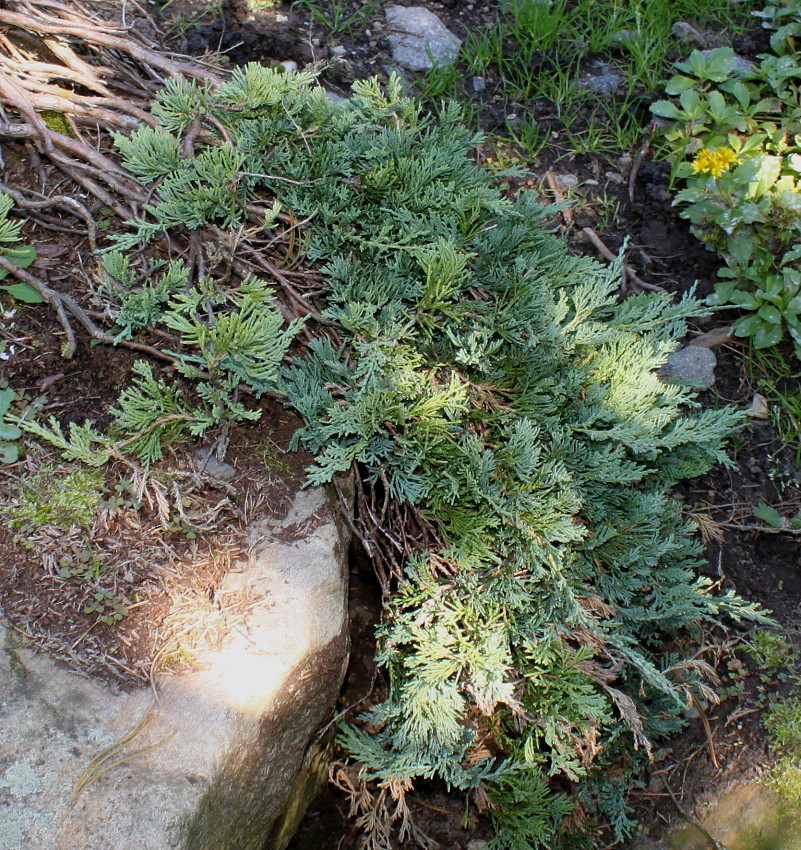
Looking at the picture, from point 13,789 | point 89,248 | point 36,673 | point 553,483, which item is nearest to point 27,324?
point 89,248

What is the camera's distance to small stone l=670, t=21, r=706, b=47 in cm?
426

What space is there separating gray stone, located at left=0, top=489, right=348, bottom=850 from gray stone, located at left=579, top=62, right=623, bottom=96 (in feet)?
10.2

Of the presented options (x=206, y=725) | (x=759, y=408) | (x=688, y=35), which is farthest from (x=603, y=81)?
(x=206, y=725)

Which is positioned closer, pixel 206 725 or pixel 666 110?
pixel 206 725

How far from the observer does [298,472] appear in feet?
8.84

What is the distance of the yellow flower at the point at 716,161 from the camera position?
3.71m

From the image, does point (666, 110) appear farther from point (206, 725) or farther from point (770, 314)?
point (206, 725)

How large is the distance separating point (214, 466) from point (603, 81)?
10.8ft

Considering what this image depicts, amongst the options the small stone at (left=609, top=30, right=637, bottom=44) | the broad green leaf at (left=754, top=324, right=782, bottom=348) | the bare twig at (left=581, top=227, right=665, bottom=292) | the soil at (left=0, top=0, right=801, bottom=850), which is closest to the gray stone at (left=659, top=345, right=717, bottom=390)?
the soil at (left=0, top=0, right=801, bottom=850)

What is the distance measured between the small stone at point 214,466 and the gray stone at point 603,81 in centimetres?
317

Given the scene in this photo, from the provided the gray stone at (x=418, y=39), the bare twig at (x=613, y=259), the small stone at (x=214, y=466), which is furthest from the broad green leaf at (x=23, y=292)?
the bare twig at (x=613, y=259)

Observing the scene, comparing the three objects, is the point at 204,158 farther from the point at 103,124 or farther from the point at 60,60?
the point at 60,60

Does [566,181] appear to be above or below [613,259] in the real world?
above

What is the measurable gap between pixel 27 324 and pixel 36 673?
4.08ft
